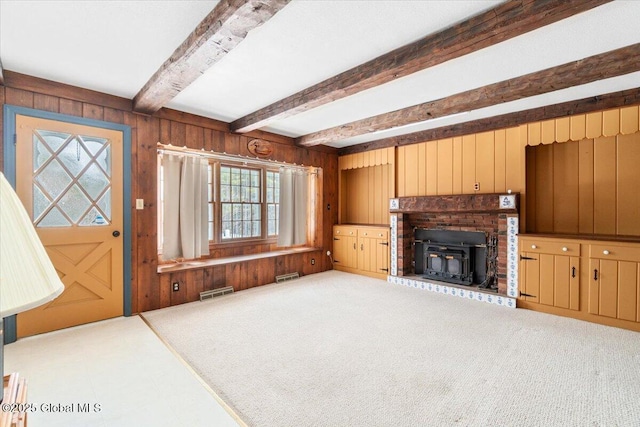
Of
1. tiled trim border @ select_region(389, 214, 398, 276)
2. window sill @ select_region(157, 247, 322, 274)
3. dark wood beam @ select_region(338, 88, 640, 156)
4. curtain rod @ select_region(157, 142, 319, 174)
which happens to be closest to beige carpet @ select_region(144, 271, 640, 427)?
window sill @ select_region(157, 247, 322, 274)

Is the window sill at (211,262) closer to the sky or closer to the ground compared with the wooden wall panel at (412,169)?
closer to the ground

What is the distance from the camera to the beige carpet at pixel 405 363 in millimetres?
1891

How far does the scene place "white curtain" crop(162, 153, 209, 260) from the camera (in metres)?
3.99

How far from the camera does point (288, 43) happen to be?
2.39 meters

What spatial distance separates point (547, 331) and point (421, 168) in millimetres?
2879

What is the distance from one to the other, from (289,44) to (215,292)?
3.44 metres

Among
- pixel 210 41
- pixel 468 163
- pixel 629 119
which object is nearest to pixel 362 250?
pixel 468 163

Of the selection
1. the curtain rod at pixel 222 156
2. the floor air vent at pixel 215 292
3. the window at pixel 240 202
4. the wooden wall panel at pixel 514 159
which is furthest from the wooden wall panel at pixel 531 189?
the floor air vent at pixel 215 292

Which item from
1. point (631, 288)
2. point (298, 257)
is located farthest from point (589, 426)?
point (298, 257)

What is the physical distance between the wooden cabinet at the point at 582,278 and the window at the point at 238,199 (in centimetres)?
372

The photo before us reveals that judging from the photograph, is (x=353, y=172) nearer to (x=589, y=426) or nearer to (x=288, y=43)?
(x=288, y=43)

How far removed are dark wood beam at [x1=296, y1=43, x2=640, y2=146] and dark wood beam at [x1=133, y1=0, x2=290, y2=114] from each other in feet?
8.37

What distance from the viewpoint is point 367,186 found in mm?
6320

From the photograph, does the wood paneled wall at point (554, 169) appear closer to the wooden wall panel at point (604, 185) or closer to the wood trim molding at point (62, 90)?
the wooden wall panel at point (604, 185)
